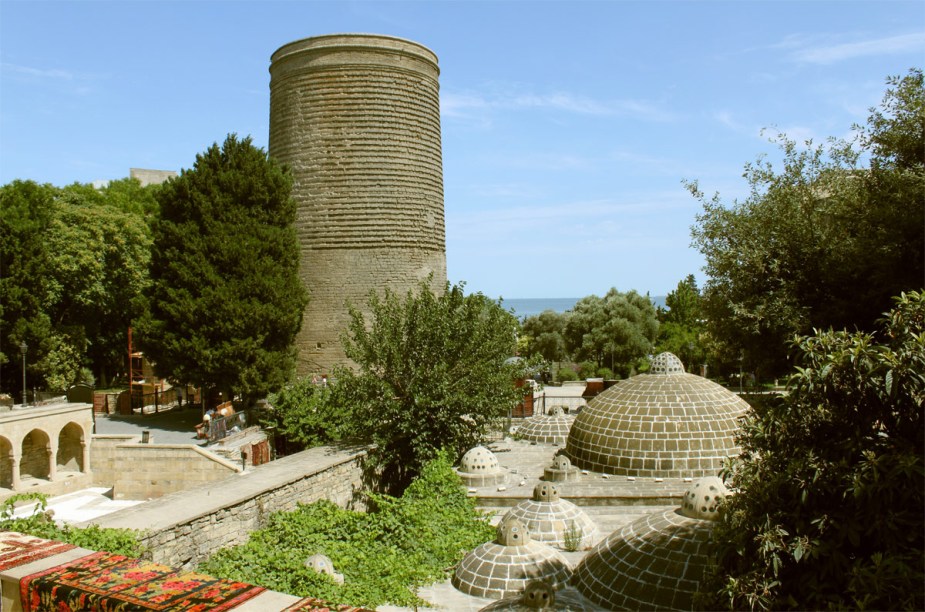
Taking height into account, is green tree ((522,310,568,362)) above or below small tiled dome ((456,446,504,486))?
above

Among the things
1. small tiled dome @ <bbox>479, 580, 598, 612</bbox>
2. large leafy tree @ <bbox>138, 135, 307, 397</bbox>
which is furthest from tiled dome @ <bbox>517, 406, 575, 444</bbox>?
small tiled dome @ <bbox>479, 580, 598, 612</bbox>

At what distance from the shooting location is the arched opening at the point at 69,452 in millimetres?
20625

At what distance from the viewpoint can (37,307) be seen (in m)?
24.7

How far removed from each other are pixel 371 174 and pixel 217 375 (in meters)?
7.49

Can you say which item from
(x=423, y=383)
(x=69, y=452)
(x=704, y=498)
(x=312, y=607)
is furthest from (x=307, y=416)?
(x=312, y=607)

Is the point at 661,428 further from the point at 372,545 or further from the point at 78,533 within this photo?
the point at 78,533

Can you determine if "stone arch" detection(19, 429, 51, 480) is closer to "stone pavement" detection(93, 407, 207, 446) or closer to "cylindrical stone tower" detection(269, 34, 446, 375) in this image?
"stone pavement" detection(93, 407, 207, 446)

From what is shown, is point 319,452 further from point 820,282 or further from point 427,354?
point 820,282

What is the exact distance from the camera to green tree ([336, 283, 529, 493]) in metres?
16.2

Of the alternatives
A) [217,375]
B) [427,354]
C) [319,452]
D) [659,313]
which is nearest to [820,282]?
[427,354]

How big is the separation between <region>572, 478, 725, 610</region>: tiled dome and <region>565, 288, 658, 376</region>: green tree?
3225cm

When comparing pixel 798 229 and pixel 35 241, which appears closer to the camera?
pixel 798 229

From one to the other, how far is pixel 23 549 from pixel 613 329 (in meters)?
39.8

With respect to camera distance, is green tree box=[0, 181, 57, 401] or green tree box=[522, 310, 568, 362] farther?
green tree box=[522, 310, 568, 362]
